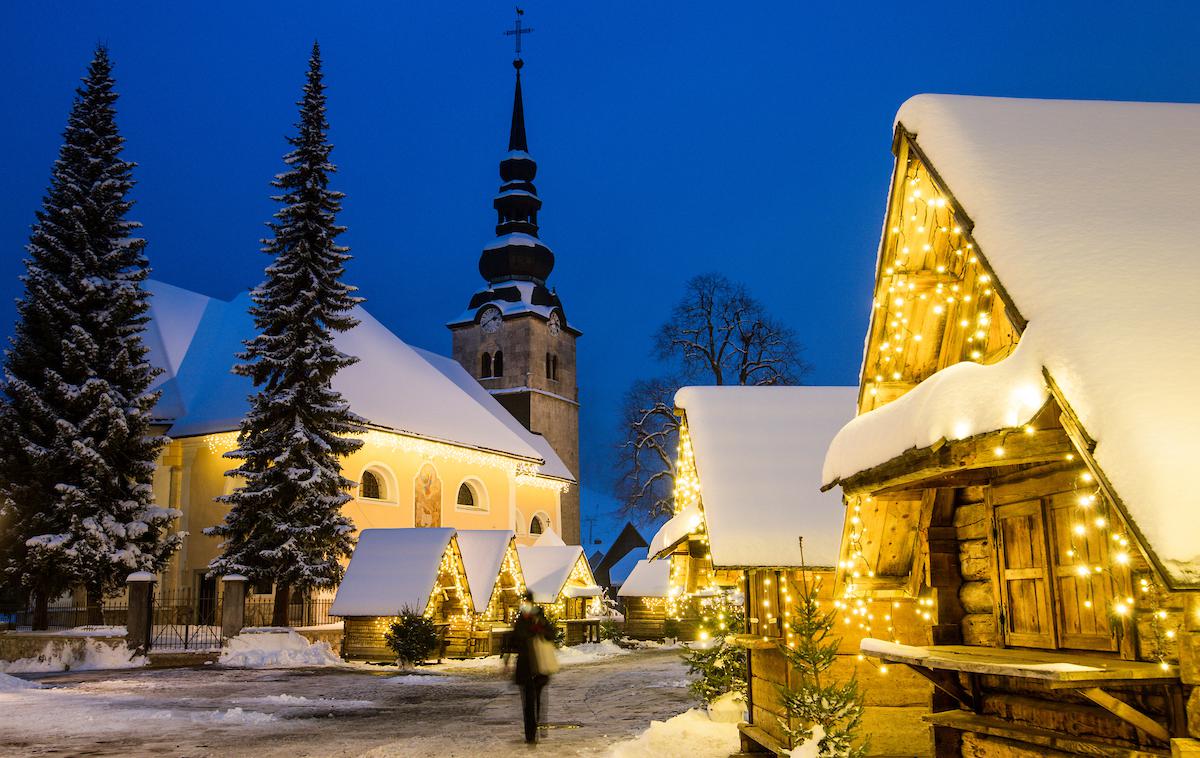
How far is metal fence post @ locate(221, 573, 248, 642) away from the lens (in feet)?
84.5

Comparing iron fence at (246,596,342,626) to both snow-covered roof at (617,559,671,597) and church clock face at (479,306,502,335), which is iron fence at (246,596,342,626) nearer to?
snow-covered roof at (617,559,671,597)

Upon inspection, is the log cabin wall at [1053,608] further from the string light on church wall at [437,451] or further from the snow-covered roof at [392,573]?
the string light on church wall at [437,451]

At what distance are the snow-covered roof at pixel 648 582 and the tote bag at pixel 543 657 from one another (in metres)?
26.0

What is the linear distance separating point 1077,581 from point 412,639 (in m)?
20.3

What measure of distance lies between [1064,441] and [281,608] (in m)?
25.9

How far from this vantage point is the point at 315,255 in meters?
29.9

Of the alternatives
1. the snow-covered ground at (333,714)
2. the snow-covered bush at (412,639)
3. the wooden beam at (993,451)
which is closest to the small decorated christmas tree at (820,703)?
the snow-covered ground at (333,714)

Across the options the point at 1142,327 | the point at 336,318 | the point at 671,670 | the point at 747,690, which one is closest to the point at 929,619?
the point at 1142,327

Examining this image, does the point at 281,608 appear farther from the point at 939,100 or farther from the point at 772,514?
the point at 939,100

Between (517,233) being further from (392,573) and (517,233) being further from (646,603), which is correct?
(392,573)

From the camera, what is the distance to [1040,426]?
16.8 feet

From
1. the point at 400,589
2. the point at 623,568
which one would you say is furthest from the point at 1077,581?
the point at 623,568

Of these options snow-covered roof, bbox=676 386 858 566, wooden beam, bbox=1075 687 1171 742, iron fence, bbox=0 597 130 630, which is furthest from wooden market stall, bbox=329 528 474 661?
wooden beam, bbox=1075 687 1171 742

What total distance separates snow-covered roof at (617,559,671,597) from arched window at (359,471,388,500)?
32.9 feet
